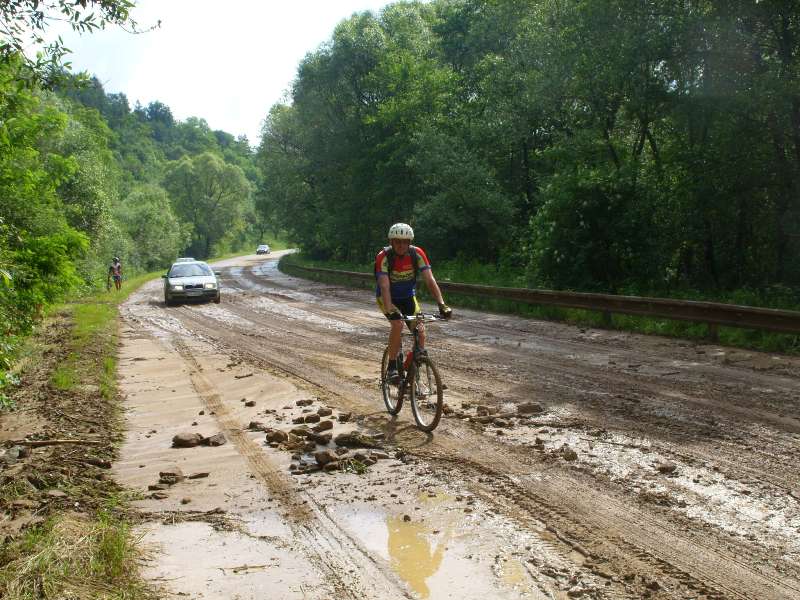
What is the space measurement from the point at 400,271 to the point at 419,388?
131 cm

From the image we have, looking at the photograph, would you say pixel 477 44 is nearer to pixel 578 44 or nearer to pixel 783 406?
pixel 578 44

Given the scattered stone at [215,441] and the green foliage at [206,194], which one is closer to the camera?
the scattered stone at [215,441]

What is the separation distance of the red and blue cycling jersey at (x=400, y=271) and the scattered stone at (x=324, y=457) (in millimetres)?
2175

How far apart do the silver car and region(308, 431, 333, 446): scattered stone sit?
18969 millimetres

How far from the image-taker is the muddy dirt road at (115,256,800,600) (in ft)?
13.3

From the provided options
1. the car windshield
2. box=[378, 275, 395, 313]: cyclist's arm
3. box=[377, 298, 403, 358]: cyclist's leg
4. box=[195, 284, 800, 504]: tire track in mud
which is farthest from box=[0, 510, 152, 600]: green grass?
the car windshield

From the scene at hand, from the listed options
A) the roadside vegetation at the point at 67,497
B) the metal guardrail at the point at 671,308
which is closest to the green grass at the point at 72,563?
the roadside vegetation at the point at 67,497

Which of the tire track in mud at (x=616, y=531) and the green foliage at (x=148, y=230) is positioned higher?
the green foliage at (x=148, y=230)

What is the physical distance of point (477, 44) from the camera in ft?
118

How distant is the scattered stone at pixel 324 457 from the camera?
6.18 metres

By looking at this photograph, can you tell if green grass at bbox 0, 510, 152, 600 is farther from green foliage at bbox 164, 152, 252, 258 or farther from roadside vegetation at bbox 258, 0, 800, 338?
green foliage at bbox 164, 152, 252, 258

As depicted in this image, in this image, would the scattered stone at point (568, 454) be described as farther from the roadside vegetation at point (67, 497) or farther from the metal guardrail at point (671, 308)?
the metal guardrail at point (671, 308)

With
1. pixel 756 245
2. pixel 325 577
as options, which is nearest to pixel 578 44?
pixel 756 245

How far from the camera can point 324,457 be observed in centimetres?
619
